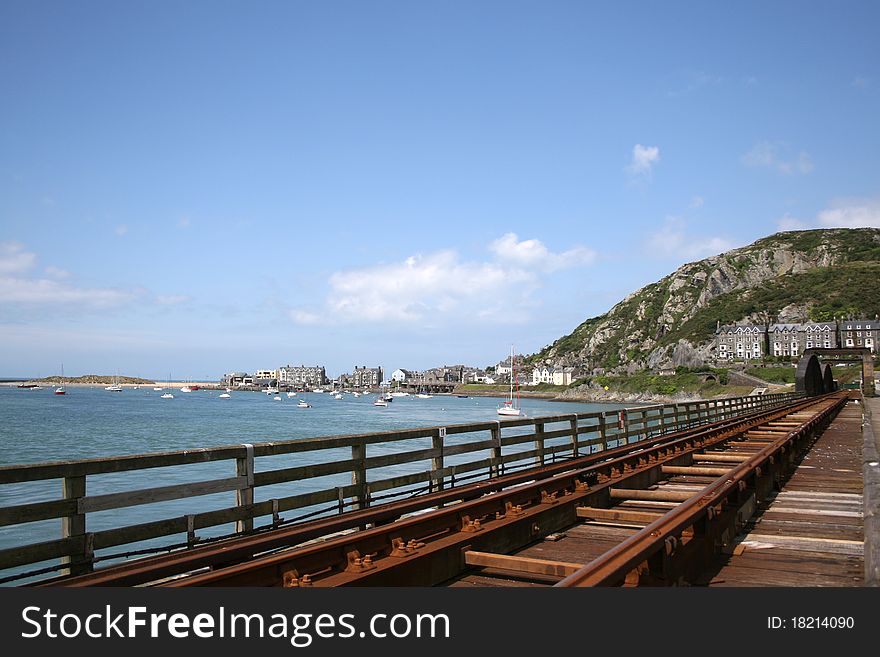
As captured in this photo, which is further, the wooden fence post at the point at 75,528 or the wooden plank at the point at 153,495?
the wooden plank at the point at 153,495

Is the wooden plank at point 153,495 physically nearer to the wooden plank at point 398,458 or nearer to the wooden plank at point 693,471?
the wooden plank at point 398,458

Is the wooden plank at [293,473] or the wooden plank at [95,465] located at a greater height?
the wooden plank at [95,465]

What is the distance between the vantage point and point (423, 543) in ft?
25.0

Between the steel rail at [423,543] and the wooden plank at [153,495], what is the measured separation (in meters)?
1.47

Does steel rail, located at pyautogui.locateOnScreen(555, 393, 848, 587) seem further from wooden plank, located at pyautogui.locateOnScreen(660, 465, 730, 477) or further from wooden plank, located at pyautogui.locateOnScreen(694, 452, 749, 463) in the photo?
wooden plank, located at pyautogui.locateOnScreen(694, 452, 749, 463)

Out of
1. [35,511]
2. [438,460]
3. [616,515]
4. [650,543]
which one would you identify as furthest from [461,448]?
[35,511]

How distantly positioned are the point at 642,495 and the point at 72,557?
7.63 metres

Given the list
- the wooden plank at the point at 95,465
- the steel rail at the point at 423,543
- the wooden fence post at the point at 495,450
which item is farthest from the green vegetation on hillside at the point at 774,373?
the wooden plank at the point at 95,465

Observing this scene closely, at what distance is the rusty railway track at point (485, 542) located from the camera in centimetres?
Answer: 599

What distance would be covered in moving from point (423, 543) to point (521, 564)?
129cm

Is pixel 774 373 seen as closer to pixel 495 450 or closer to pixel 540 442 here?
pixel 540 442

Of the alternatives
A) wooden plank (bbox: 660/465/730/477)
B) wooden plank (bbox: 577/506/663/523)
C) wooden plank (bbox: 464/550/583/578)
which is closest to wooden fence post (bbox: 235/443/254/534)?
wooden plank (bbox: 464/550/583/578)
